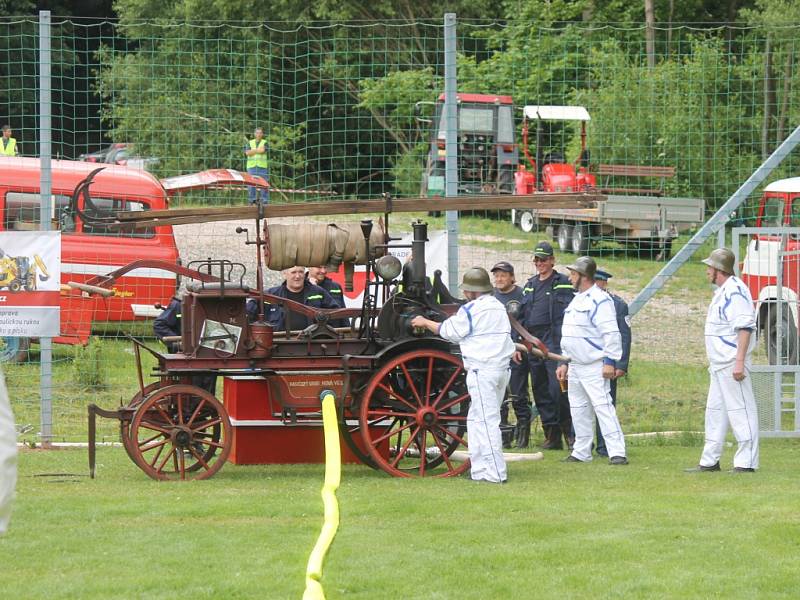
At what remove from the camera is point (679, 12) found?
126 feet

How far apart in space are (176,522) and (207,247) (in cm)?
939

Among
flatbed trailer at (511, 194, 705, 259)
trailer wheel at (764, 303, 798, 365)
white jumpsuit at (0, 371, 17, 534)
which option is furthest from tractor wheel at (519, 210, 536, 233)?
white jumpsuit at (0, 371, 17, 534)

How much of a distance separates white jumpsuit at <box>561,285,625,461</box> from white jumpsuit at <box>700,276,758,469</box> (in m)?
0.77

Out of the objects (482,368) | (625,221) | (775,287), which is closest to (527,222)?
(625,221)

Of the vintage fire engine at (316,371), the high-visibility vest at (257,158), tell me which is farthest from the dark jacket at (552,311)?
the high-visibility vest at (257,158)

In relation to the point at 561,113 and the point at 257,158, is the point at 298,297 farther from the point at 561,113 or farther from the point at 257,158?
the point at 561,113

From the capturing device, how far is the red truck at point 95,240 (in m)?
14.7

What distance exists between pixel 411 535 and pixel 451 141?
527cm

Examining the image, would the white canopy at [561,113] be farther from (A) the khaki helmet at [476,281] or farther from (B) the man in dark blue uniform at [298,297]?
(A) the khaki helmet at [476,281]

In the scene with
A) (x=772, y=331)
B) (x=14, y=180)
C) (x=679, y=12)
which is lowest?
(x=772, y=331)

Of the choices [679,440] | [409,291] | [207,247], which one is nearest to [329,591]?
[409,291]

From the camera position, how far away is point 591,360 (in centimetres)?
1138

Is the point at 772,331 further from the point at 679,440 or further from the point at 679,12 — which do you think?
the point at 679,12

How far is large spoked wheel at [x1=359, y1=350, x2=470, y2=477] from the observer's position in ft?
34.4
